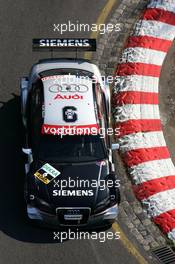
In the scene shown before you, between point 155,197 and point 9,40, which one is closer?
point 155,197

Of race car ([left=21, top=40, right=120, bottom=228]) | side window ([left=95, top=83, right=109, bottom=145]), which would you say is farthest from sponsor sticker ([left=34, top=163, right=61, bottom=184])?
side window ([left=95, top=83, right=109, bottom=145])

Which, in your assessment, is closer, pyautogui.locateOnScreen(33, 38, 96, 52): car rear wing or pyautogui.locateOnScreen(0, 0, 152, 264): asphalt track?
pyautogui.locateOnScreen(0, 0, 152, 264): asphalt track

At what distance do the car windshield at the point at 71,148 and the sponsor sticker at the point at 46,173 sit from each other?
168 millimetres

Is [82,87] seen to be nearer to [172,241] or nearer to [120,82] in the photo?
[120,82]

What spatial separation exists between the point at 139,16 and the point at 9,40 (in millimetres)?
3687

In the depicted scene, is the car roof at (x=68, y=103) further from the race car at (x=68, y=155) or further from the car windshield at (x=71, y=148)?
the car windshield at (x=71, y=148)

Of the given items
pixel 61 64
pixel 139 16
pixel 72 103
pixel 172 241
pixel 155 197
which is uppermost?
pixel 139 16

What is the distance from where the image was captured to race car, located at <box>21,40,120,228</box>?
12.1 m

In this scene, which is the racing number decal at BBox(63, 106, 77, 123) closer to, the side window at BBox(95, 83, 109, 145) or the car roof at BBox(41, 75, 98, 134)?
the car roof at BBox(41, 75, 98, 134)

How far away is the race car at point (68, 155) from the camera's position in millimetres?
12125

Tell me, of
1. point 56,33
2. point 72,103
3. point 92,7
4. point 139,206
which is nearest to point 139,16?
point 92,7

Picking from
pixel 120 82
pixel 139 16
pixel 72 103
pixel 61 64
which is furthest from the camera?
pixel 139 16

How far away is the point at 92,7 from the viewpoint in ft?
53.3

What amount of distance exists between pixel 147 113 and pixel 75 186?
3.41m
